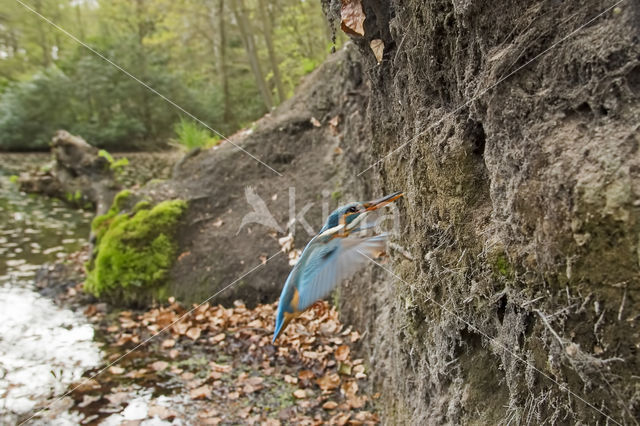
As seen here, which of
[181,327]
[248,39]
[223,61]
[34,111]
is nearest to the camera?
[181,327]

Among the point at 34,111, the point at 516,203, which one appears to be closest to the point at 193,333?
the point at 516,203

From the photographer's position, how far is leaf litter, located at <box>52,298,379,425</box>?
337cm

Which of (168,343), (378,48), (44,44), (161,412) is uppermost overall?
(44,44)

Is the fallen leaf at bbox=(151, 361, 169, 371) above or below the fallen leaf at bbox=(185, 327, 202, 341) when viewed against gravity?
below

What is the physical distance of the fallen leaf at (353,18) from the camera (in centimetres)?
200

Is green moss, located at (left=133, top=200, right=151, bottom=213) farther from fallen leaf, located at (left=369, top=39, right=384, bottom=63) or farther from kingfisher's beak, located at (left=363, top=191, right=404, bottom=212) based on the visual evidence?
kingfisher's beak, located at (left=363, top=191, right=404, bottom=212)

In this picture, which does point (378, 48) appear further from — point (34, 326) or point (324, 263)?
point (34, 326)

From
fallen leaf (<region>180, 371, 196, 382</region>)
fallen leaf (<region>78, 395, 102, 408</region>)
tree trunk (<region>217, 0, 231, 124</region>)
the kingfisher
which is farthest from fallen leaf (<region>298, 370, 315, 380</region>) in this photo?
tree trunk (<region>217, 0, 231, 124</region>)

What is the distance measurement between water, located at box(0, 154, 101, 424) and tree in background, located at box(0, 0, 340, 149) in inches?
316

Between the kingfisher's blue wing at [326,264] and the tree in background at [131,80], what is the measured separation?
1373 cm

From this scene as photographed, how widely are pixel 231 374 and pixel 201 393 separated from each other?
0.36m

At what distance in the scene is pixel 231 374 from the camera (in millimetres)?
3938

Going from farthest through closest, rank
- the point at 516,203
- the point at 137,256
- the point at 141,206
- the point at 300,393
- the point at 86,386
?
the point at 141,206, the point at 137,256, the point at 86,386, the point at 300,393, the point at 516,203

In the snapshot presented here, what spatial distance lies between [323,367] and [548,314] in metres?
2.86
